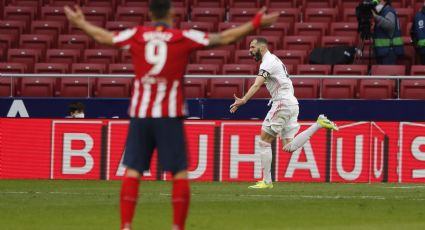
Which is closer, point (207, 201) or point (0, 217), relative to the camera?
point (0, 217)

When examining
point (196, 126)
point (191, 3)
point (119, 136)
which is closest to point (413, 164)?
point (196, 126)

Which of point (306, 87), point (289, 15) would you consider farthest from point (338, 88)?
point (289, 15)

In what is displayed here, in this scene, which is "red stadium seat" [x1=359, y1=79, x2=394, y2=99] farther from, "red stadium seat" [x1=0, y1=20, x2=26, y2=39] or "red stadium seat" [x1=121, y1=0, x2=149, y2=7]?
"red stadium seat" [x1=0, y1=20, x2=26, y2=39]

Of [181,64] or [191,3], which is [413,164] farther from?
[181,64]

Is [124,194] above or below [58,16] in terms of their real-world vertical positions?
below

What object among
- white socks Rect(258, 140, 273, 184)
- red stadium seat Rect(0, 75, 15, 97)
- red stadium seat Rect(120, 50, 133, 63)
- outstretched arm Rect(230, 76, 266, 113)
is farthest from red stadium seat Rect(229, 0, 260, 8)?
outstretched arm Rect(230, 76, 266, 113)

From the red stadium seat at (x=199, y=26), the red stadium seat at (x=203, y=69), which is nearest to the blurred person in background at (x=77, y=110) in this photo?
the red stadium seat at (x=203, y=69)

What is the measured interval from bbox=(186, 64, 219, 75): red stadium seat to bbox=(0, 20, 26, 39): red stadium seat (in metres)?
4.85

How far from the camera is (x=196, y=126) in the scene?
19484 mm

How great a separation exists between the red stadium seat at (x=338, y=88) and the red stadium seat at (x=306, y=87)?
5.7 inches

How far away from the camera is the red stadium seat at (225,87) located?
2095 cm

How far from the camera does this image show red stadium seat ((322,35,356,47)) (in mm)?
22984

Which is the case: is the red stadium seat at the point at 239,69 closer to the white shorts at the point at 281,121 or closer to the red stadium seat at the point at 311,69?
the red stadium seat at the point at 311,69

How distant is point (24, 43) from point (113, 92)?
3.67 metres
